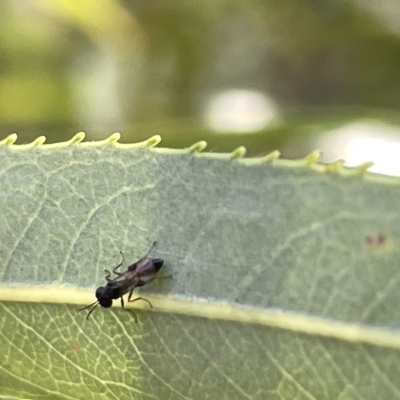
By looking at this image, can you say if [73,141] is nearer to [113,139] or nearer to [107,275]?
[113,139]

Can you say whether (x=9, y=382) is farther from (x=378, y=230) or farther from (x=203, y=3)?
(x=203, y=3)

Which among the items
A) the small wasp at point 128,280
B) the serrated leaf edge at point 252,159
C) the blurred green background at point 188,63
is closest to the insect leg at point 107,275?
the small wasp at point 128,280

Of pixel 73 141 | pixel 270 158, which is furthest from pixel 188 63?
pixel 270 158

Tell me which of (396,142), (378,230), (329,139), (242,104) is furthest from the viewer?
(242,104)

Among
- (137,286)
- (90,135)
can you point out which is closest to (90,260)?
(137,286)

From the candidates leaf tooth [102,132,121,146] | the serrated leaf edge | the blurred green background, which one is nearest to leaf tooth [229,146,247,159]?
the serrated leaf edge

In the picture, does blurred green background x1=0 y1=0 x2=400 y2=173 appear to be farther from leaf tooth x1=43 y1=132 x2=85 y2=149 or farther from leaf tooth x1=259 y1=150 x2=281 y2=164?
leaf tooth x1=259 y1=150 x2=281 y2=164
